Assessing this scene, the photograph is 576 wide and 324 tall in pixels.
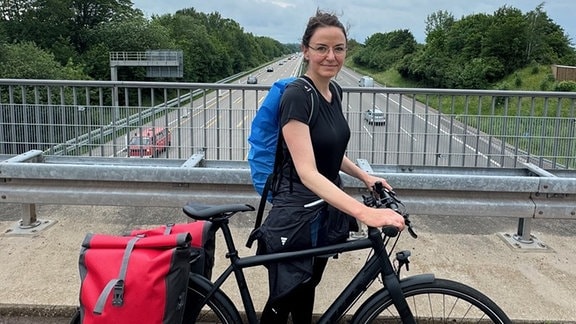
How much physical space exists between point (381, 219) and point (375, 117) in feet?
14.1

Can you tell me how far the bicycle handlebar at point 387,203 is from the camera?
7.23 ft

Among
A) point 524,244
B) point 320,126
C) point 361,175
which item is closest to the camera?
point 320,126

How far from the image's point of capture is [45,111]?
6324 millimetres

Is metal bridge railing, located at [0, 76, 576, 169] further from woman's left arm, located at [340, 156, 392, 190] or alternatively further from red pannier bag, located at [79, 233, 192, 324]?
red pannier bag, located at [79, 233, 192, 324]

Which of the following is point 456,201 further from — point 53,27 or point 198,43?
point 198,43

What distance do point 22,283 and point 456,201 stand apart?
11.4 feet

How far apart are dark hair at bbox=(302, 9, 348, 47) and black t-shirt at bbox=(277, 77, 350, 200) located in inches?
8.1

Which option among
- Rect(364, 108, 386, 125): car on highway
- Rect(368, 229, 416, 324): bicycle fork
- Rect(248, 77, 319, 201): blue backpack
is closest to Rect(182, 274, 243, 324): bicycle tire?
Rect(248, 77, 319, 201): blue backpack

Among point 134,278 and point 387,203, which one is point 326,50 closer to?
point 387,203

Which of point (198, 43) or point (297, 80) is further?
point (198, 43)

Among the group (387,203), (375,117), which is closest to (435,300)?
(387,203)

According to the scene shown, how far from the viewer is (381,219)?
2188 millimetres

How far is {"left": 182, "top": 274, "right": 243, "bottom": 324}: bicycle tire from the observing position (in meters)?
2.61

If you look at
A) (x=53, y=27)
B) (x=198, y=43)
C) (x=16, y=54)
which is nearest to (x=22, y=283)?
(x=16, y=54)
